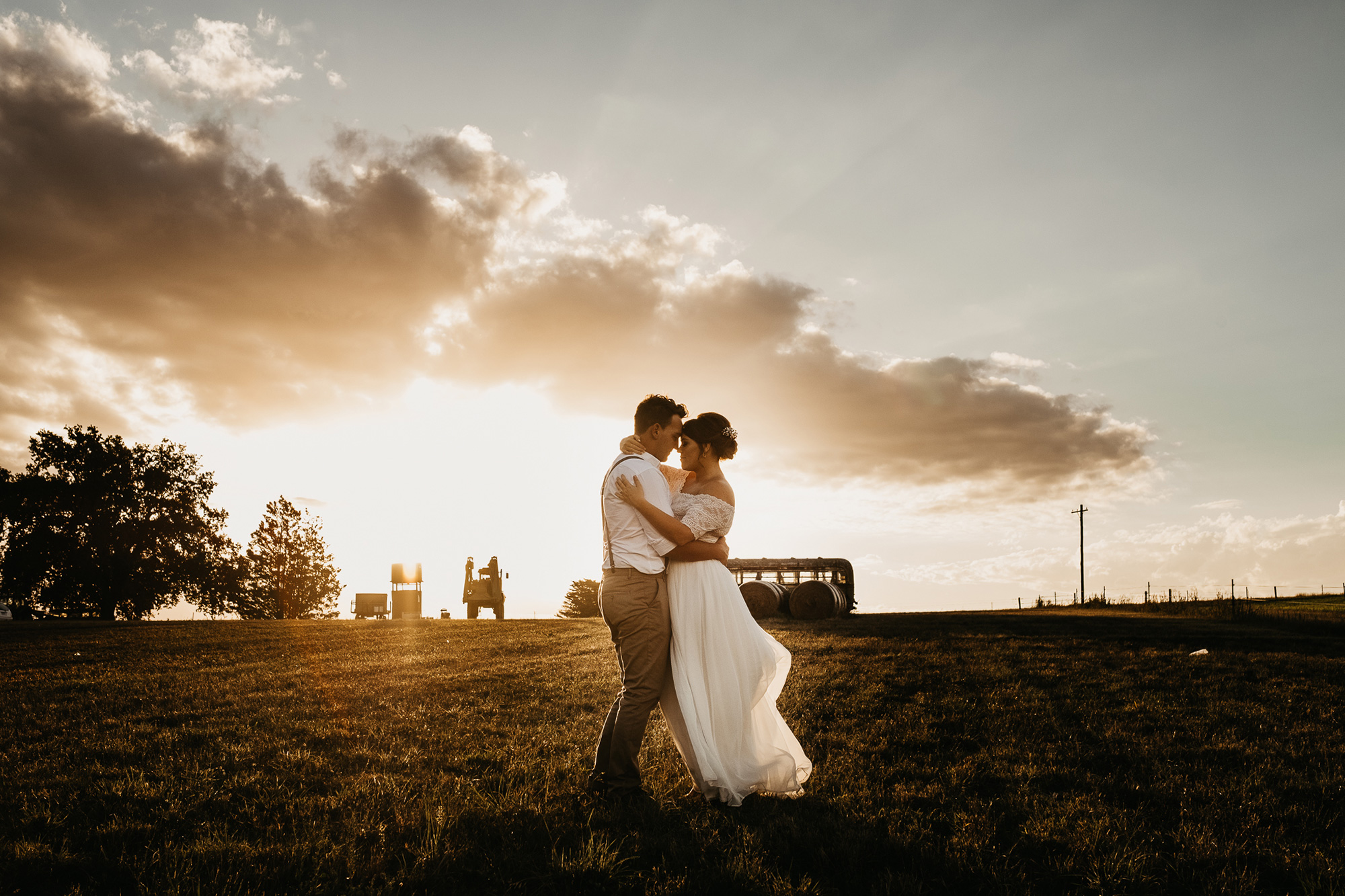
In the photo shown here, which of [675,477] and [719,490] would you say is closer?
[719,490]

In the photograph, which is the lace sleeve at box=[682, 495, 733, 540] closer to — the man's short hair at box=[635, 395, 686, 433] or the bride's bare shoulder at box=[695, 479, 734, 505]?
the bride's bare shoulder at box=[695, 479, 734, 505]

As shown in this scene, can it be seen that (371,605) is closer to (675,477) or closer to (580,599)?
(580,599)

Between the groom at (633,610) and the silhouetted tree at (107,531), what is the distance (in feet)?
167

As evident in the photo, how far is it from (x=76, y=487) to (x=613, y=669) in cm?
5003

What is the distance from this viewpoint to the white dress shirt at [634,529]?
533 cm

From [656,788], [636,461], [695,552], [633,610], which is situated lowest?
[656,788]

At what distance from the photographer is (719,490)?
5664mm

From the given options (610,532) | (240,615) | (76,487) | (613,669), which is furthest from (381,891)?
(240,615)

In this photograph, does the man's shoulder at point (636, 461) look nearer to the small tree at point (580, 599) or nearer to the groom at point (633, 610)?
the groom at point (633, 610)

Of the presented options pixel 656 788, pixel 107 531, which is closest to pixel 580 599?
pixel 107 531

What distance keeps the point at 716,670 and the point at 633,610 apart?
0.75 m

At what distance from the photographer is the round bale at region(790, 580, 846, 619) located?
2547 centimetres

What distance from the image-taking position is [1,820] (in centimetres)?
487

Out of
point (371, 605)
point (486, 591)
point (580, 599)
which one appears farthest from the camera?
point (580, 599)
